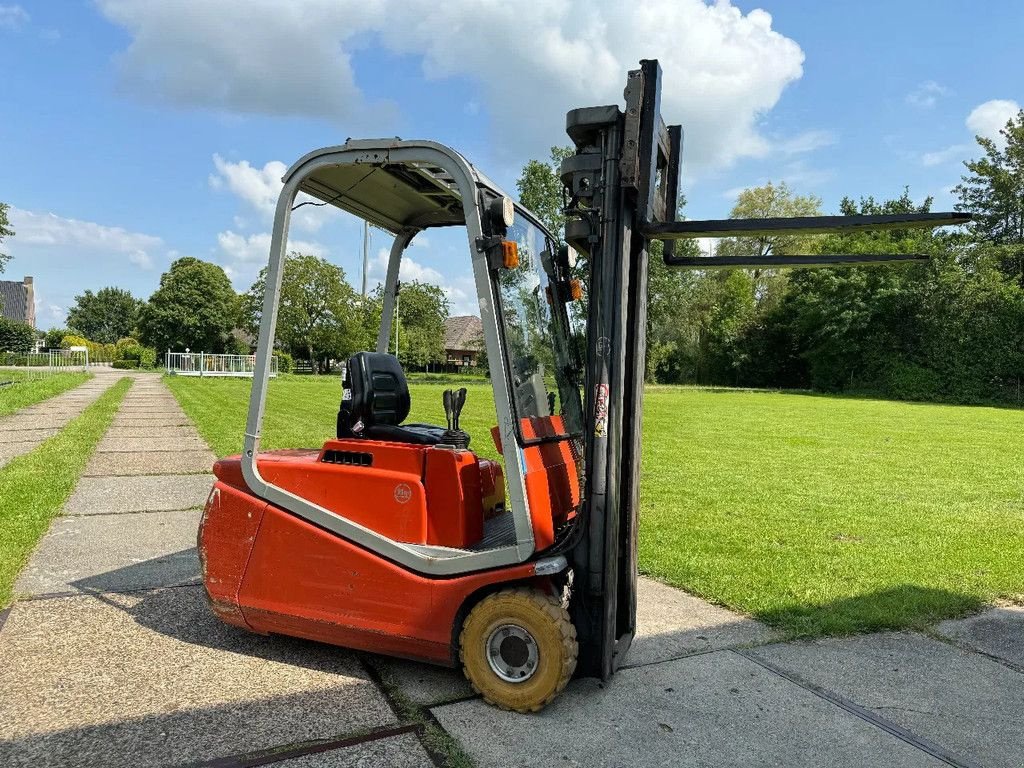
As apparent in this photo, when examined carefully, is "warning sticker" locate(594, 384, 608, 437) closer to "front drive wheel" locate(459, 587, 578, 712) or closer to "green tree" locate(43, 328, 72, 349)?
"front drive wheel" locate(459, 587, 578, 712)

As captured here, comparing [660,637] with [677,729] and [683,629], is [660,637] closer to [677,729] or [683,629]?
[683,629]

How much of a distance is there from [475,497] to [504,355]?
0.81m

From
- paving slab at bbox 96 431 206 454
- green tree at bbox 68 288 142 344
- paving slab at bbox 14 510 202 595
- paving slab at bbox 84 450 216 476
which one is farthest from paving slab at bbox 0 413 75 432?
green tree at bbox 68 288 142 344

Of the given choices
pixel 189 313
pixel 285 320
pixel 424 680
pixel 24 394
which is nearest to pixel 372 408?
pixel 424 680

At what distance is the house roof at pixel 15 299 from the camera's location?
8012 centimetres

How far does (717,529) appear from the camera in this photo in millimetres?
7586

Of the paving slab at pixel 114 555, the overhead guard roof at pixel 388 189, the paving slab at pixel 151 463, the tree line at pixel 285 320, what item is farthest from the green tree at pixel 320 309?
the overhead guard roof at pixel 388 189

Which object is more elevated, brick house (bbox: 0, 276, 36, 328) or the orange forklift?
brick house (bbox: 0, 276, 36, 328)

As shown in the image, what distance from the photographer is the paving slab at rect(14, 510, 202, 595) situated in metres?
5.46

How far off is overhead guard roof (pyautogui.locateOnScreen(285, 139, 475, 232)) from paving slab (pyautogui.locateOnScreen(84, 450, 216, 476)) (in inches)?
285

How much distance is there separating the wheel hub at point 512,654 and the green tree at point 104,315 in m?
135

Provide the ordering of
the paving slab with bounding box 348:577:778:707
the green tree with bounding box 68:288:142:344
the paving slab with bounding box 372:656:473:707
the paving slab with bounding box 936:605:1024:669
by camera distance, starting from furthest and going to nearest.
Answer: the green tree with bounding box 68:288:142:344, the paving slab with bounding box 936:605:1024:669, the paving slab with bounding box 348:577:778:707, the paving slab with bounding box 372:656:473:707

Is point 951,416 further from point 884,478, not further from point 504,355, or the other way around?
point 504,355

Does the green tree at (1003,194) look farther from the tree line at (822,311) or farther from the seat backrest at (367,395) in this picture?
the seat backrest at (367,395)
